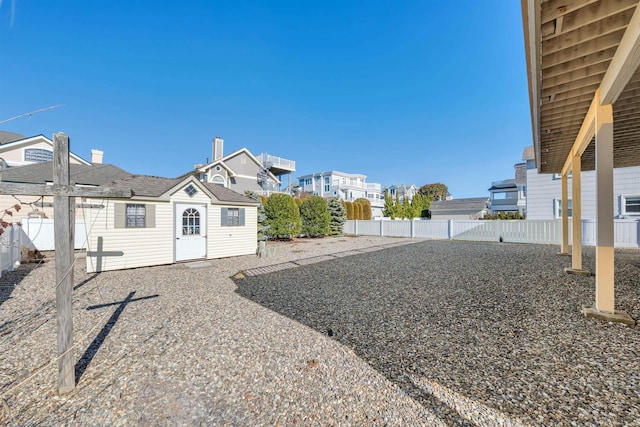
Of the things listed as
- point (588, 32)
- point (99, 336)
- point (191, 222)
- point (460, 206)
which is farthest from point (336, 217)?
point (460, 206)

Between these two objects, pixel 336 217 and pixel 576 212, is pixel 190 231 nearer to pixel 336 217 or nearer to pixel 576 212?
pixel 576 212

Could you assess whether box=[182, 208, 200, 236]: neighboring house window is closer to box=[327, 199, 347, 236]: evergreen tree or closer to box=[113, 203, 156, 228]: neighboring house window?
box=[113, 203, 156, 228]: neighboring house window

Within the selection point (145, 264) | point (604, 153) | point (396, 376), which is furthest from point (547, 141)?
point (145, 264)

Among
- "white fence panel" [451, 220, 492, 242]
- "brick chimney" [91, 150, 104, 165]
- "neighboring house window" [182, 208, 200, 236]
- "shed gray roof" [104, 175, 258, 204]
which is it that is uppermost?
"brick chimney" [91, 150, 104, 165]

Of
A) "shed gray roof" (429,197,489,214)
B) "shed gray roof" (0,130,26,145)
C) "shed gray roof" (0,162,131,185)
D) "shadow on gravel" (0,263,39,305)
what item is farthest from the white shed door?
"shed gray roof" (429,197,489,214)

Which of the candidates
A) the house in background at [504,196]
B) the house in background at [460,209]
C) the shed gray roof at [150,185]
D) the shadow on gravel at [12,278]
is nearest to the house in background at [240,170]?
the shed gray roof at [150,185]

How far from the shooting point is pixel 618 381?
2.16 meters

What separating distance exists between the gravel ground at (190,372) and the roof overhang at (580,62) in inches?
147

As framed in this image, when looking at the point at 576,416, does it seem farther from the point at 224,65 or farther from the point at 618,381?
the point at 224,65

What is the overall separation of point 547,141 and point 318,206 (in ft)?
43.8

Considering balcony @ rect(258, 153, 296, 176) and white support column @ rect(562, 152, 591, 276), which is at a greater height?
balcony @ rect(258, 153, 296, 176)

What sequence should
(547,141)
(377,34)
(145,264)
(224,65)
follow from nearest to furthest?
(547,141) → (145,264) → (377,34) → (224,65)

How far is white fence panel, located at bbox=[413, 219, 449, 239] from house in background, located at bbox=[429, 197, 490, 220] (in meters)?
15.2

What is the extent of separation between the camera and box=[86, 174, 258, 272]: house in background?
7.30 meters
